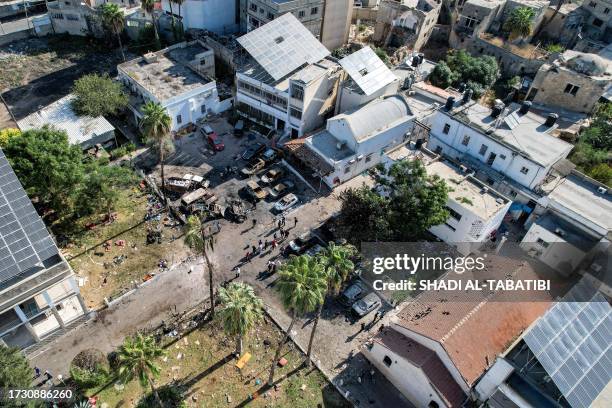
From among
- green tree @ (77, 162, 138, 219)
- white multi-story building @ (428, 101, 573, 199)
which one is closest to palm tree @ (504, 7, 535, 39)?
white multi-story building @ (428, 101, 573, 199)

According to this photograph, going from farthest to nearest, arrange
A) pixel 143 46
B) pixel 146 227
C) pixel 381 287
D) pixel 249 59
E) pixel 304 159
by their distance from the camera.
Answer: pixel 143 46 → pixel 249 59 → pixel 304 159 → pixel 146 227 → pixel 381 287

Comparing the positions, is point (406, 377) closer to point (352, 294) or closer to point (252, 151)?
point (352, 294)

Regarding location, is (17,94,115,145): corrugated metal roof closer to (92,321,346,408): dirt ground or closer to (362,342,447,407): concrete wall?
(92,321,346,408): dirt ground

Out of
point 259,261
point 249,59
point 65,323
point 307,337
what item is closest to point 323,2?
point 249,59

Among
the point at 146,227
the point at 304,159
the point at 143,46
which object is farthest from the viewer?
the point at 143,46

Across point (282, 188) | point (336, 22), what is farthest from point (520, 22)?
point (282, 188)

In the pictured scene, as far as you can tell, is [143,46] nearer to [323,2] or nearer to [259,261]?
[323,2]

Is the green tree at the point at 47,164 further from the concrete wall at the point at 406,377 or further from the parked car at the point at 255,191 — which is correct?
the concrete wall at the point at 406,377
